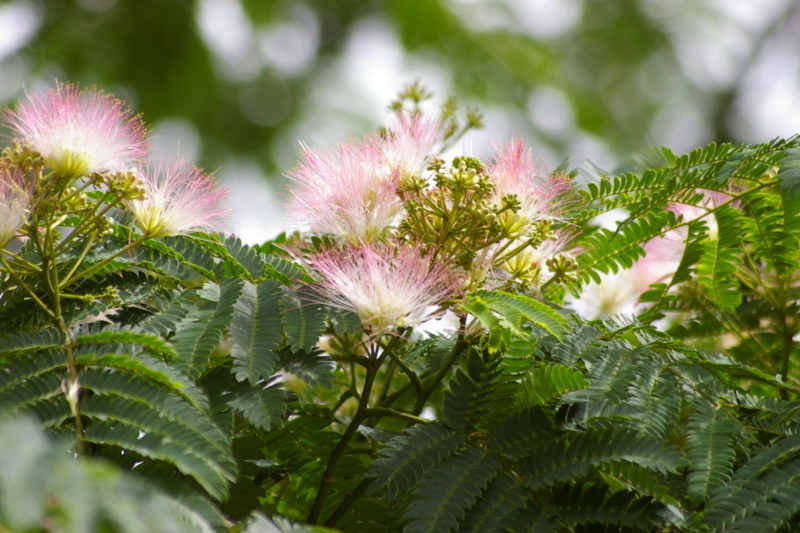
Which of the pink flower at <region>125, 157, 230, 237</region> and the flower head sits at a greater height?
the flower head

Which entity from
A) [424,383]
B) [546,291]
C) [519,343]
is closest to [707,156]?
[546,291]

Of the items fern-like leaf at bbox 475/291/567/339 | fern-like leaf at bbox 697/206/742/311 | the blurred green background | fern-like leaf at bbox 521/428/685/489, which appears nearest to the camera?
fern-like leaf at bbox 521/428/685/489

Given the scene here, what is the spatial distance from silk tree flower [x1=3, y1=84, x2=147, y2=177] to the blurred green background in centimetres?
490

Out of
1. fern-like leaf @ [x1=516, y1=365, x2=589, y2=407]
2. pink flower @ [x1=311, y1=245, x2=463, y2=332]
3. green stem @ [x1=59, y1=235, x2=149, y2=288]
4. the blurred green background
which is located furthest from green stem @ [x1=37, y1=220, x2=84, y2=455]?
the blurred green background

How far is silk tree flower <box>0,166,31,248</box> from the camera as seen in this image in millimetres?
1426

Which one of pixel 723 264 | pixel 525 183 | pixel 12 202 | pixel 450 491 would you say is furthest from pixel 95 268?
pixel 723 264

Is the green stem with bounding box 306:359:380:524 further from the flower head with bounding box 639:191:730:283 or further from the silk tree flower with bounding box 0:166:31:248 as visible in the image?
the flower head with bounding box 639:191:730:283

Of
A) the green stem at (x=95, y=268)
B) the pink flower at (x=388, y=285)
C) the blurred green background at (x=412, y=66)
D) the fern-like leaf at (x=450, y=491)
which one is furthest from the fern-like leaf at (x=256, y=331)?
the blurred green background at (x=412, y=66)

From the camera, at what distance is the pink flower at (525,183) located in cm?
170

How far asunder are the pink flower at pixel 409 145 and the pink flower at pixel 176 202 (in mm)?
373

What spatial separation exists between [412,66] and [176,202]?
633 cm

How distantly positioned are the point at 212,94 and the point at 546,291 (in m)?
6.25

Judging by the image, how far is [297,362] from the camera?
1.53 metres

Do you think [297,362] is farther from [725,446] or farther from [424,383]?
[725,446]
